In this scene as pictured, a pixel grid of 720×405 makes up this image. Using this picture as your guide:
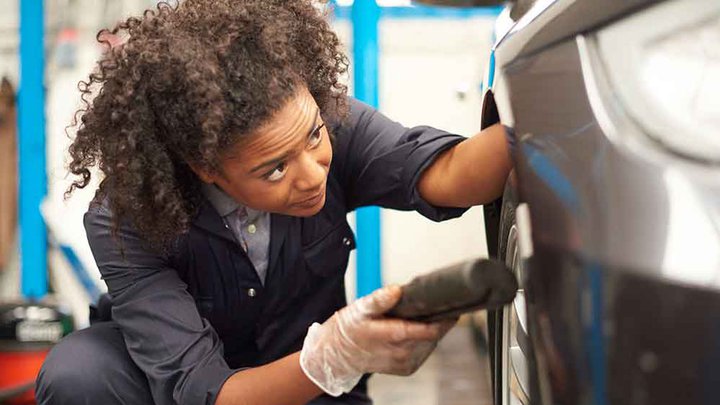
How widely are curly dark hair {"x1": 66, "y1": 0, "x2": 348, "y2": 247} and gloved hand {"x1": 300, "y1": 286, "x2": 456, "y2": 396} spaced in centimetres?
30

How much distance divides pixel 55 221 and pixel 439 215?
5.91 feet

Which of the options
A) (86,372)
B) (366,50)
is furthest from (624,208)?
(366,50)

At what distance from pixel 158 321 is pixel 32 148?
1650 mm

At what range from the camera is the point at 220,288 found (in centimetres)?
146

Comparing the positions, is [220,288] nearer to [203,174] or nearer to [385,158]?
[203,174]

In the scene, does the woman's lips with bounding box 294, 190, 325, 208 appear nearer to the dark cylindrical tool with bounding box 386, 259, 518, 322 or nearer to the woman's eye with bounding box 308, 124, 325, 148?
the woman's eye with bounding box 308, 124, 325, 148

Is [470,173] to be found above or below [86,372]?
above

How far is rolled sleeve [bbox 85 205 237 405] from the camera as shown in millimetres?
1281

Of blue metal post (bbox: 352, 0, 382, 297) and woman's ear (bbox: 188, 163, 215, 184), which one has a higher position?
blue metal post (bbox: 352, 0, 382, 297)

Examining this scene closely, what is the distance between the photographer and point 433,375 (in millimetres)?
2932

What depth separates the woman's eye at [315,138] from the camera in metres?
1.24

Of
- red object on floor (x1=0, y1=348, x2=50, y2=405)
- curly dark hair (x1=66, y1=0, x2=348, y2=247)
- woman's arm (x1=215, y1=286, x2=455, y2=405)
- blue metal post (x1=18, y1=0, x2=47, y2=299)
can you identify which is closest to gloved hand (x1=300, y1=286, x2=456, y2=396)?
woman's arm (x1=215, y1=286, x2=455, y2=405)

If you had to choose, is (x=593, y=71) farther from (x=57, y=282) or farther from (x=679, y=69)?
(x=57, y=282)

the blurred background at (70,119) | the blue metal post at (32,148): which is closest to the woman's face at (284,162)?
the blurred background at (70,119)
